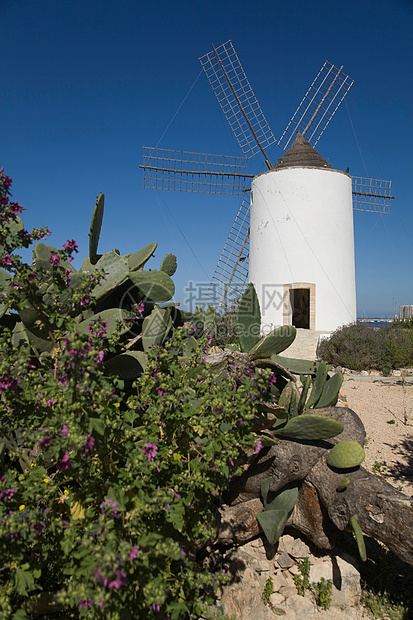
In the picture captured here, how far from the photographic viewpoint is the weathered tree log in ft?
7.45

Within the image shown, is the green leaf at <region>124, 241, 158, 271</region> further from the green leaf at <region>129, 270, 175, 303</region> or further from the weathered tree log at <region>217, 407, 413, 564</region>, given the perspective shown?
the weathered tree log at <region>217, 407, 413, 564</region>

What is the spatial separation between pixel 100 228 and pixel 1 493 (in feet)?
5.90

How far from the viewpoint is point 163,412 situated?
A: 5.51 feet

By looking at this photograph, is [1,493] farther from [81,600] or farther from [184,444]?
[184,444]

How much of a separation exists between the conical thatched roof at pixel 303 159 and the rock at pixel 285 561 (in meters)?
11.3

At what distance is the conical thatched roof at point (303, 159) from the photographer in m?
12.3

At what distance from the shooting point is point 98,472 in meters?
1.55

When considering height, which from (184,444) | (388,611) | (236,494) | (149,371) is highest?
(149,371)

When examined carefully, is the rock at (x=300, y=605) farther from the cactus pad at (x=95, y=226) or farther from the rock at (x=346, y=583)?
the cactus pad at (x=95, y=226)

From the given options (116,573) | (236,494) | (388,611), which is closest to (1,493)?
(116,573)

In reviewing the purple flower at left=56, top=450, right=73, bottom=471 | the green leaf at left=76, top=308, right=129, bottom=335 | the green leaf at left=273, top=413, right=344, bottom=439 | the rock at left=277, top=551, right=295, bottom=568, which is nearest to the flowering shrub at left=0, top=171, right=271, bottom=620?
the purple flower at left=56, top=450, right=73, bottom=471

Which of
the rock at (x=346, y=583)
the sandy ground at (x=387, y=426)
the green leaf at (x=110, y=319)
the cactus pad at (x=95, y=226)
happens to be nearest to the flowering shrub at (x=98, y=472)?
the green leaf at (x=110, y=319)

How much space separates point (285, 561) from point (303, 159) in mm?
11794

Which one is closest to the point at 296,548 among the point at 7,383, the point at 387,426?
the point at 7,383
